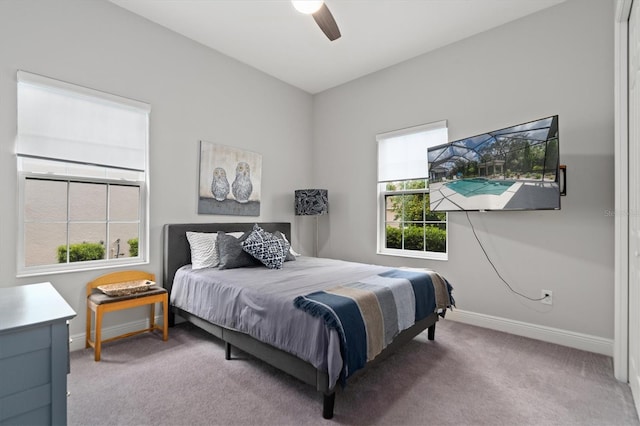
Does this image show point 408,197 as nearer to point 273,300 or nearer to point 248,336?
point 273,300

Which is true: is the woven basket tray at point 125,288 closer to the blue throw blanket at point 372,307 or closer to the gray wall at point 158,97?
the gray wall at point 158,97

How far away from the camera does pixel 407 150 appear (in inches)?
152

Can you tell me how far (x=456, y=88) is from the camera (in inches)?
135

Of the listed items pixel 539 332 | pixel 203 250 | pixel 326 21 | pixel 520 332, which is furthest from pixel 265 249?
pixel 539 332

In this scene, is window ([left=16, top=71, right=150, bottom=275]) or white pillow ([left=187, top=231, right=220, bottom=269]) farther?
white pillow ([left=187, top=231, right=220, bottom=269])

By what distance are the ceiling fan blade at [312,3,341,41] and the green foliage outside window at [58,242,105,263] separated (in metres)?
2.71

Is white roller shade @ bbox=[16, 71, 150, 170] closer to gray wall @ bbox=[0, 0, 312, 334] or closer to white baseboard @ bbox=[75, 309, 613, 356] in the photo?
gray wall @ bbox=[0, 0, 312, 334]

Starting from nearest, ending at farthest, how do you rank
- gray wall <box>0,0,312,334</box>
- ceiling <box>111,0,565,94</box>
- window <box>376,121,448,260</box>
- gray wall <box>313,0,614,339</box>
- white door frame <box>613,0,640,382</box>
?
white door frame <box>613,0,640,382</box>, gray wall <box>0,0,312,334</box>, gray wall <box>313,0,614,339</box>, ceiling <box>111,0,565,94</box>, window <box>376,121,448,260</box>

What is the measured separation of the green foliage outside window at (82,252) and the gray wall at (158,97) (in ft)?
0.54

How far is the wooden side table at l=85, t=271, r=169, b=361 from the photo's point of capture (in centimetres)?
241

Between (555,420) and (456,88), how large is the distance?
10.0ft

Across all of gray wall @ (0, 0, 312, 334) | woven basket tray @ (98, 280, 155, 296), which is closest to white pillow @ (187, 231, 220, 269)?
gray wall @ (0, 0, 312, 334)

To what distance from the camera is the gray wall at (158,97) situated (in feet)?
7.72

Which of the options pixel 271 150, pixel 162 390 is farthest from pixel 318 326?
pixel 271 150
